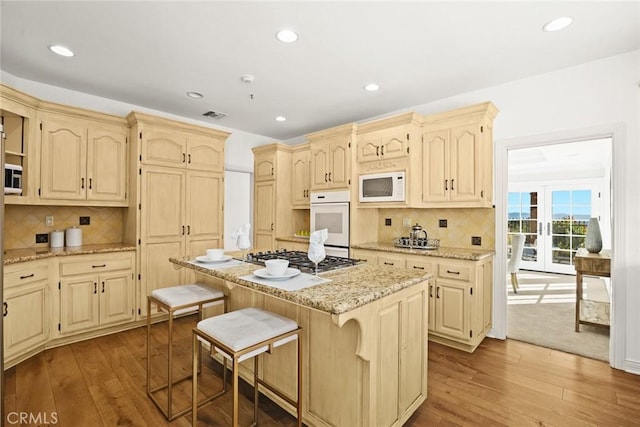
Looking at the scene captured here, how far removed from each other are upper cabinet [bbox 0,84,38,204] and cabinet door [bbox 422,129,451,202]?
12.7ft

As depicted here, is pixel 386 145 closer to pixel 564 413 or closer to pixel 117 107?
pixel 564 413

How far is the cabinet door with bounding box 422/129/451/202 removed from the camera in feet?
10.6

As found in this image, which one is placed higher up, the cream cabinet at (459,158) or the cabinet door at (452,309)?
the cream cabinet at (459,158)

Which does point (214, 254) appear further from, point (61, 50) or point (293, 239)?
point (293, 239)

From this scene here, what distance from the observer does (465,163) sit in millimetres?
3104

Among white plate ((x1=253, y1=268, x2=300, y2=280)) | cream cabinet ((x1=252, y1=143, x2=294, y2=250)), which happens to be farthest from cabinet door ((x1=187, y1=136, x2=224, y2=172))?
white plate ((x1=253, y1=268, x2=300, y2=280))

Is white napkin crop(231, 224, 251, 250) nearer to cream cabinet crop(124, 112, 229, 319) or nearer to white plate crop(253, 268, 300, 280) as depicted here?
white plate crop(253, 268, 300, 280)

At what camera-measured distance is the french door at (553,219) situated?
624 cm

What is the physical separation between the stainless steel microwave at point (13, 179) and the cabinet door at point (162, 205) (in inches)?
38.4

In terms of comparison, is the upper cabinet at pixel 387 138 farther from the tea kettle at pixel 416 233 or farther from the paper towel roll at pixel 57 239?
the paper towel roll at pixel 57 239

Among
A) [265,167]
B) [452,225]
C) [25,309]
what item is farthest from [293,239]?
[25,309]

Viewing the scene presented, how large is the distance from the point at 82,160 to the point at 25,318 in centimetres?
156

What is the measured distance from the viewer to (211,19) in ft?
6.88

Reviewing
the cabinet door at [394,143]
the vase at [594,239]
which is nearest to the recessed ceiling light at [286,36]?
the cabinet door at [394,143]
